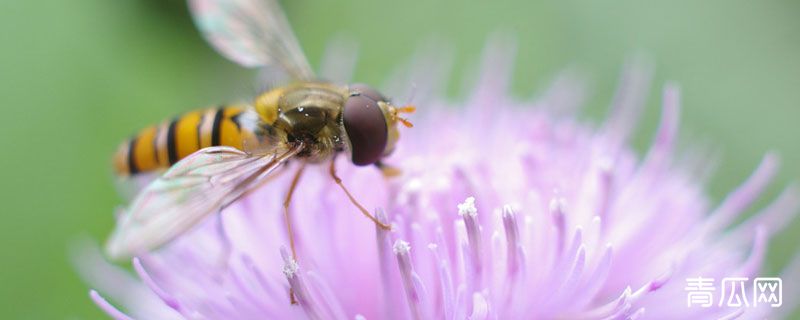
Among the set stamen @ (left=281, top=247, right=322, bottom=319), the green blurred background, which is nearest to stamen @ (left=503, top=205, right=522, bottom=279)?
stamen @ (left=281, top=247, right=322, bottom=319)

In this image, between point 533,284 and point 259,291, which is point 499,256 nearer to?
point 533,284

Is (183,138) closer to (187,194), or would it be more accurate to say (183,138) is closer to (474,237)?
(187,194)

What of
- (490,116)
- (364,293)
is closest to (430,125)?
(490,116)

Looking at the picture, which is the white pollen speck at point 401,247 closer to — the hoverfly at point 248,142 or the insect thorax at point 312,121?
the hoverfly at point 248,142

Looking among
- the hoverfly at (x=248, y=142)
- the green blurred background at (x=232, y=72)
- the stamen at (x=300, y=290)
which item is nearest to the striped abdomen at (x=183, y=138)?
the hoverfly at (x=248, y=142)

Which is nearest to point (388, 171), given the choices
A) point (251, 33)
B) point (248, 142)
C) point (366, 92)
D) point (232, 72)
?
point (366, 92)
